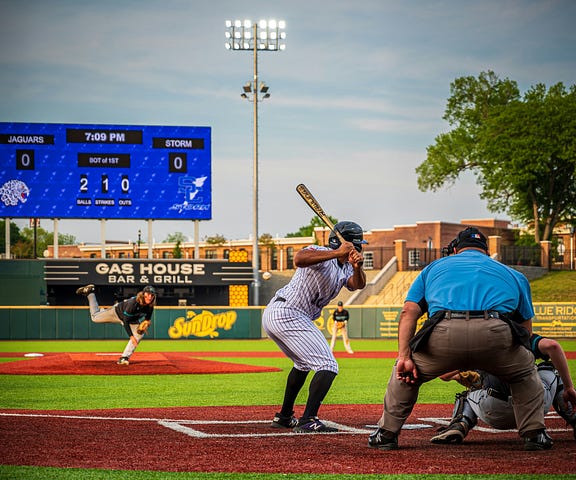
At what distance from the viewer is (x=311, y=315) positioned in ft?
26.4

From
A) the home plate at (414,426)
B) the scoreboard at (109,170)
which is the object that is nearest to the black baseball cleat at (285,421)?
the home plate at (414,426)

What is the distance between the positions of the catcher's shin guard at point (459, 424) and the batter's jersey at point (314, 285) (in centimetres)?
157

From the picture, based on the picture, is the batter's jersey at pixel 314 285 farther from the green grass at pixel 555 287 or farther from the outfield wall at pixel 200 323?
the green grass at pixel 555 287

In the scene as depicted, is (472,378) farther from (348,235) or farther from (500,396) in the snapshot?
(348,235)

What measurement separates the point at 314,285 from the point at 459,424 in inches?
74.1

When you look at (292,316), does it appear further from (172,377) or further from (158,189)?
(158,189)

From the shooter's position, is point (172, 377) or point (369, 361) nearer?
point (172, 377)

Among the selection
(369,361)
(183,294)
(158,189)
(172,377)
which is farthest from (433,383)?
(183,294)

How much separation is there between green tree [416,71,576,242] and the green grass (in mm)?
7794

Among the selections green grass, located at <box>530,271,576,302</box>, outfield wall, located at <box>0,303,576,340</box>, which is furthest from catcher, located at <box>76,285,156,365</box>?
green grass, located at <box>530,271,576,302</box>

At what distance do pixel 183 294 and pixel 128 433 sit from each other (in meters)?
36.9

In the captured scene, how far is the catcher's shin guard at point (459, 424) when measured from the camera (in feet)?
21.9

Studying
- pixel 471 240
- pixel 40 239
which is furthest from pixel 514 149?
pixel 40 239

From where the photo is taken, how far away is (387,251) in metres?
60.9
